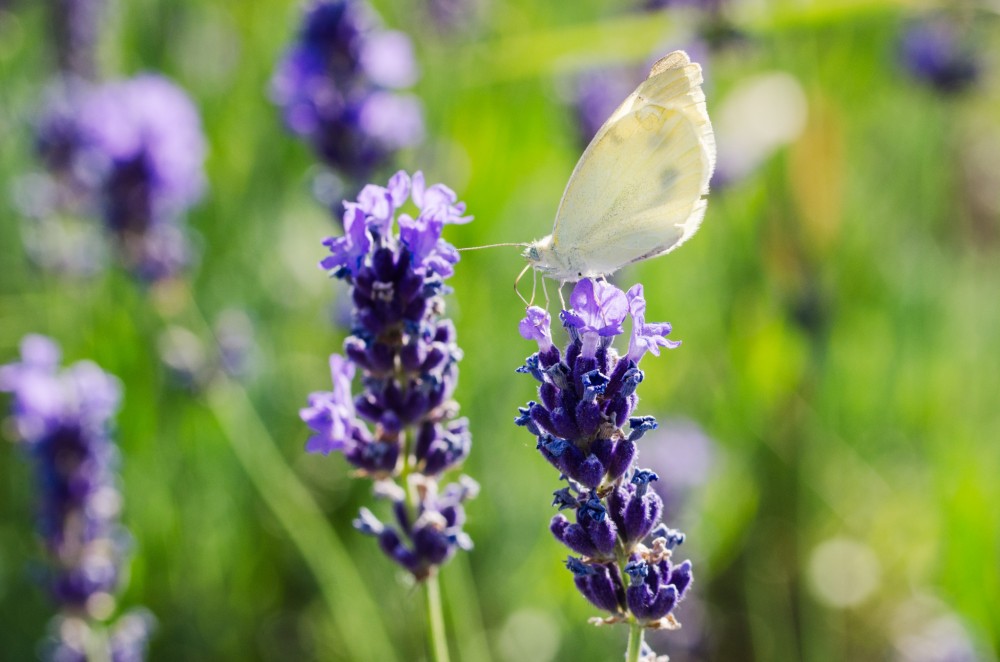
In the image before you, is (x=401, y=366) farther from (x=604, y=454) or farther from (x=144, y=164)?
(x=144, y=164)

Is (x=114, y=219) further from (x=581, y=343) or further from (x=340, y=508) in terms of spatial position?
(x=581, y=343)

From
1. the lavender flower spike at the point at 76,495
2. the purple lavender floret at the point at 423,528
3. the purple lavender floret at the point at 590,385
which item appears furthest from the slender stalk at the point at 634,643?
the lavender flower spike at the point at 76,495

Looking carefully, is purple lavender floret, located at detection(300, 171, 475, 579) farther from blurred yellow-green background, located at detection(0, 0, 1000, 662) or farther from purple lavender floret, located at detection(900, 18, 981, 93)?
purple lavender floret, located at detection(900, 18, 981, 93)

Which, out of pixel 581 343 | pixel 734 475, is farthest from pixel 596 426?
pixel 734 475

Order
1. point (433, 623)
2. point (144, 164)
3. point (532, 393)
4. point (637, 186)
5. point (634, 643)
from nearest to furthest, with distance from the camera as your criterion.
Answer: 1. point (634, 643)
2. point (433, 623)
3. point (637, 186)
4. point (144, 164)
5. point (532, 393)

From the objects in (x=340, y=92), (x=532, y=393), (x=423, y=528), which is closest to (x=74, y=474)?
(x=423, y=528)

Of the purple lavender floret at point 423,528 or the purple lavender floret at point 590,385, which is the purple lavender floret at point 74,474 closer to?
the purple lavender floret at point 423,528
